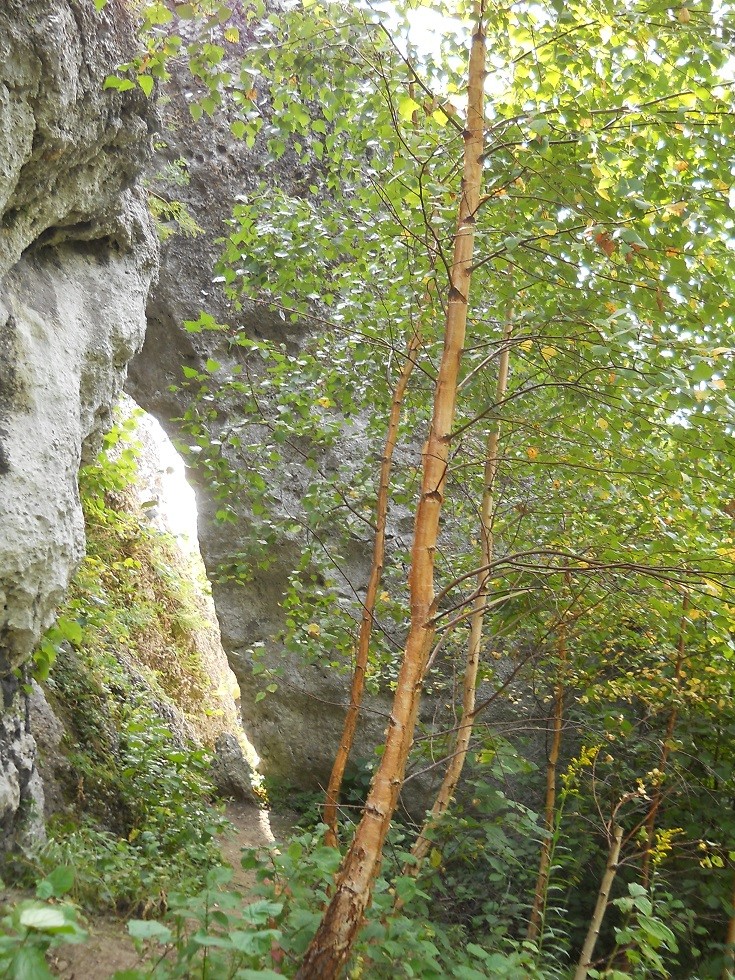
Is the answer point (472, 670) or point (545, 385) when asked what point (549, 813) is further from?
point (545, 385)

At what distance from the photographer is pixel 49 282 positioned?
13.0ft

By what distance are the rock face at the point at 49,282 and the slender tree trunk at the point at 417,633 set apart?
171 centimetres

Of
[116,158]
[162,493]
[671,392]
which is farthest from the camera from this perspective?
[162,493]

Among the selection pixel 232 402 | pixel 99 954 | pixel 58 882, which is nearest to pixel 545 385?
pixel 58 882

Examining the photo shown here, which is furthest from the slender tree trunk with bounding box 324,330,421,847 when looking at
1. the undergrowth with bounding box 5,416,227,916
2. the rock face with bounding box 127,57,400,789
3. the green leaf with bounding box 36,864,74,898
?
the rock face with bounding box 127,57,400,789

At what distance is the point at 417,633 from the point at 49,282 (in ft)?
9.17

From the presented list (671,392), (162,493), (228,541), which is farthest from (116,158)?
(162,493)

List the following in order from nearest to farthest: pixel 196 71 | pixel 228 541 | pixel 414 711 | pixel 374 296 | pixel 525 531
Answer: pixel 414 711, pixel 196 71, pixel 374 296, pixel 525 531, pixel 228 541

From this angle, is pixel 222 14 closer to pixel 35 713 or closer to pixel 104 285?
pixel 104 285

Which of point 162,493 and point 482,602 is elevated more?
point 162,493

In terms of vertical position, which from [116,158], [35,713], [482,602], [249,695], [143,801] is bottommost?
[143,801]

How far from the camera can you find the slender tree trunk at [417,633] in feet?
7.54

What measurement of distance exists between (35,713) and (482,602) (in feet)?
9.63

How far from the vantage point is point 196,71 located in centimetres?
284
